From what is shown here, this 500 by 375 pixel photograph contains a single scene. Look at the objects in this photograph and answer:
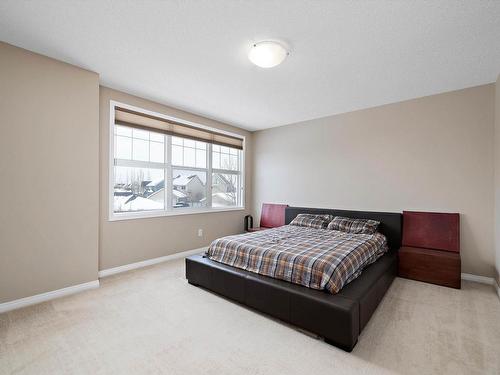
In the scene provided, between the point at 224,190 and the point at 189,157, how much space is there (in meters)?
1.13

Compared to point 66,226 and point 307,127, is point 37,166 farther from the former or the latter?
point 307,127

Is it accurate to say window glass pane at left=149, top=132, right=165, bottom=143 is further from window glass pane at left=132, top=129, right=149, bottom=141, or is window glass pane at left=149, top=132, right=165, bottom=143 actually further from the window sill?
the window sill

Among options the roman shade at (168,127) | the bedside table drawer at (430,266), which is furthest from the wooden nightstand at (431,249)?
the roman shade at (168,127)

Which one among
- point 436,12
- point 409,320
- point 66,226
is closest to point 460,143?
point 436,12

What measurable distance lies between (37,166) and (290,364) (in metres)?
2.98

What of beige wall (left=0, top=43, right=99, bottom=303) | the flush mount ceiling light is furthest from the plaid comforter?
the flush mount ceiling light

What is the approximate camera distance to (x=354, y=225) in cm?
361

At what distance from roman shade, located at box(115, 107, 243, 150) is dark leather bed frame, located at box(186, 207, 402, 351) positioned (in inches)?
83.8

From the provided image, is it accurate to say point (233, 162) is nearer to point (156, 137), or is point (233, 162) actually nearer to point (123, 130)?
point (156, 137)

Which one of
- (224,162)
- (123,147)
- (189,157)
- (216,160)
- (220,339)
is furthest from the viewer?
(224,162)

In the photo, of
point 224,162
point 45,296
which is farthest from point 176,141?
point 45,296

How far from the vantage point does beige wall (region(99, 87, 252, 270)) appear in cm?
317

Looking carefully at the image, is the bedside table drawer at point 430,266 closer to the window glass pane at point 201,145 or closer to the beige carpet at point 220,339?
the beige carpet at point 220,339

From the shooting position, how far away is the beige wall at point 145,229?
317 cm
